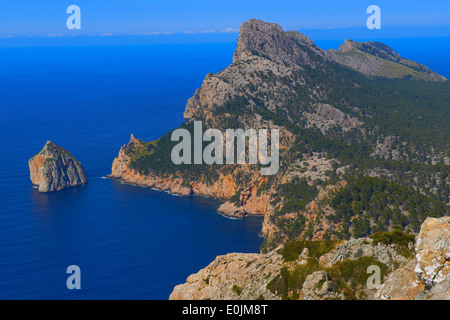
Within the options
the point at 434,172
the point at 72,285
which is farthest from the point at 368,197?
the point at 72,285

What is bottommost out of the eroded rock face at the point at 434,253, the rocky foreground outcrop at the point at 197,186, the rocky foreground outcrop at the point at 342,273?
the rocky foreground outcrop at the point at 197,186

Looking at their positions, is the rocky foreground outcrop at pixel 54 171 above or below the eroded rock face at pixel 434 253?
below

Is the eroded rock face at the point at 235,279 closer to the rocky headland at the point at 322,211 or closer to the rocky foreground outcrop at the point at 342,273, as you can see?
the rocky foreground outcrop at the point at 342,273

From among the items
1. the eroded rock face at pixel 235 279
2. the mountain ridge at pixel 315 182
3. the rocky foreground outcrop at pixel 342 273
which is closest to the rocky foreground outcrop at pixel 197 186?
the mountain ridge at pixel 315 182

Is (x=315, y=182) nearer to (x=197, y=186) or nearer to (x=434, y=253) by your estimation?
(x=197, y=186)

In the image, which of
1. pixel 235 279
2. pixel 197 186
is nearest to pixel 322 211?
pixel 235 279
